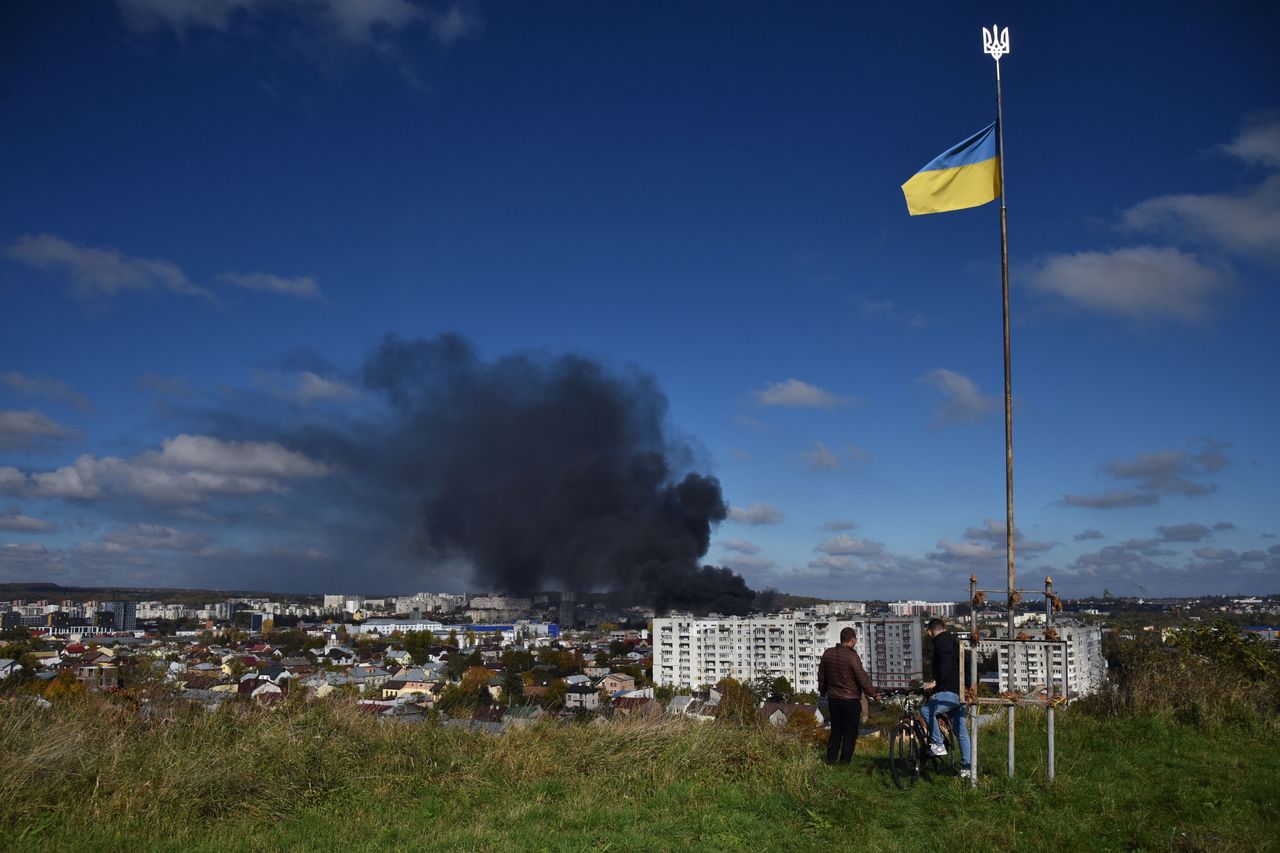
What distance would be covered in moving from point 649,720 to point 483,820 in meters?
3.02

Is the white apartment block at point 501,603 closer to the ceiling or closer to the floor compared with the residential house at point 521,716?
closer to the floor

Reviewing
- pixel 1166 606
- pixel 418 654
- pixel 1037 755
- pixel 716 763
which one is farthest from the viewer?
pixel 418 654

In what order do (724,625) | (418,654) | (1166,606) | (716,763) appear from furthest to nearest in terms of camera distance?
(418,654), (724,625), (1166,606), (716,763)

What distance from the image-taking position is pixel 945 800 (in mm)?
7094

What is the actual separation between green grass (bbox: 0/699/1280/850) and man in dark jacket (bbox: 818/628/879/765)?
27cm

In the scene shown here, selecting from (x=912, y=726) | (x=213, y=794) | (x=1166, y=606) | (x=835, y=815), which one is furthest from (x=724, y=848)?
(x=1166, y=606)

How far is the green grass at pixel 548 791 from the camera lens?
19.6ft

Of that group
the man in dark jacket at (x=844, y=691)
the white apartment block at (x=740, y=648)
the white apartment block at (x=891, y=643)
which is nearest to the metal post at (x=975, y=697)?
the man in dark jacket at (x=844, y=691)

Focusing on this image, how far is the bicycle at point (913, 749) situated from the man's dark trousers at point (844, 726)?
1.50 feet

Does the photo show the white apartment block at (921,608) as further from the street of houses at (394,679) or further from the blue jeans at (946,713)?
the blue jeans at (946,713)

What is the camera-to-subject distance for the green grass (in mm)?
5988

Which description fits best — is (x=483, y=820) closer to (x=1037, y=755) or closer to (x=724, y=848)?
(x=724, y=848)

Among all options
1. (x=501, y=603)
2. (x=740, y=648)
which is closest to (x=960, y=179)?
(x=740, y=648)

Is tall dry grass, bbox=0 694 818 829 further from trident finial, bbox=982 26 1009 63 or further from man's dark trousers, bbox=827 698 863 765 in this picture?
trident finial, bbox=982 26 1009 63
